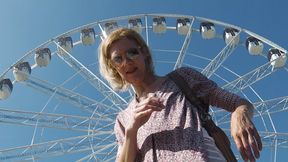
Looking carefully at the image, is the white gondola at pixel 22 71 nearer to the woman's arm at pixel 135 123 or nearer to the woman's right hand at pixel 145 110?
the woman's arm at pixel 135 123

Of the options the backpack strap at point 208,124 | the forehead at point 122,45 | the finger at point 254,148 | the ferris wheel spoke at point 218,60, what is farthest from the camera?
the ferris wheel spoke at point 218,60

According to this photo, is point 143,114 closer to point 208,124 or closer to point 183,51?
point 208,124

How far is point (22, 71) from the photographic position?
17203mm

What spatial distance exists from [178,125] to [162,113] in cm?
16

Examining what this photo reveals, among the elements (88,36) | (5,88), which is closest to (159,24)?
(88,36)

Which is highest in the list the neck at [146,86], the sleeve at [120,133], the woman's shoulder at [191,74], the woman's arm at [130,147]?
the woman's shoulder at [191,74]

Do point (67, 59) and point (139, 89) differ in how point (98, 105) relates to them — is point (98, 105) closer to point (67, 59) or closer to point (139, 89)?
point (67, 59)

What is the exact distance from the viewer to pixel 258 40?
58.0 feet

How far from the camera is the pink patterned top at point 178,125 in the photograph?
8.43ft

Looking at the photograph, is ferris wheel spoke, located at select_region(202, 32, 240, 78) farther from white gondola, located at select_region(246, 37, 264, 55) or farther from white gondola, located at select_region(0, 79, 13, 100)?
white gondola, located at select_region(0, 79, 13, 100)

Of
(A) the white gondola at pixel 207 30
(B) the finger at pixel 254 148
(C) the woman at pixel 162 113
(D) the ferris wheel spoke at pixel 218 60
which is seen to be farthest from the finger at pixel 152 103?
(A) the white gondola at pixel 207 30

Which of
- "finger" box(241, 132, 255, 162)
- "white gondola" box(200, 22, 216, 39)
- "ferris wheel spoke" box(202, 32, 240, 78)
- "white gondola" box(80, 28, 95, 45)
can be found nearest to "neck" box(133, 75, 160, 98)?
"finger" box(241, 132, 255, 162)

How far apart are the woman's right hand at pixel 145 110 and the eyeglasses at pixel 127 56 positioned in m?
0.48

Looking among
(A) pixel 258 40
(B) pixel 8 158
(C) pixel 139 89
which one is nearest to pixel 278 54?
(A) pixel 258 40
